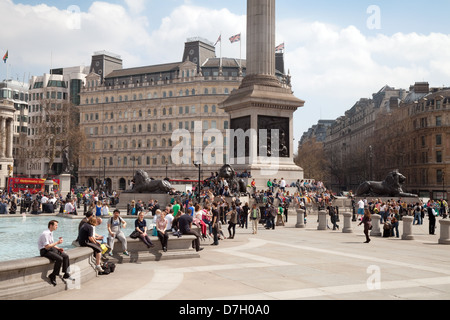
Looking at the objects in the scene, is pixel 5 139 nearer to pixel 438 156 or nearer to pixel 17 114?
pixel 17 114

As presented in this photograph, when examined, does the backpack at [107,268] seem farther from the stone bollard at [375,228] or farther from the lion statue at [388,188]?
the lion statue at [388,188]

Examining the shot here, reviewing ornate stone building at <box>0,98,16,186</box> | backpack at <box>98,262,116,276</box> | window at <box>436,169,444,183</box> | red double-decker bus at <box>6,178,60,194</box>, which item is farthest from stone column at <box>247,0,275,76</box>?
ornate stone building at <box>0,98,16,186</box>

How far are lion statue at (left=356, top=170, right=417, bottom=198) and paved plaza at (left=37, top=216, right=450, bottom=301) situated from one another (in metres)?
19.6

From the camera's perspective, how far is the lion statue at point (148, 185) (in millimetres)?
36906

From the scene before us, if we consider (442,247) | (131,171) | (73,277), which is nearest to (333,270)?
(73,277)

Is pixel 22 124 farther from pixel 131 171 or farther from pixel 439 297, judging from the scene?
pixel 439 297

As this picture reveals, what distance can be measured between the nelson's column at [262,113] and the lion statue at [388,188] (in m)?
5.32

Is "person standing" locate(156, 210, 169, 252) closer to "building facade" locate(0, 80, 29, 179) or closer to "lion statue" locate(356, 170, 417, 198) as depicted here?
"lion statue" locate(356, 170, 417, 198)

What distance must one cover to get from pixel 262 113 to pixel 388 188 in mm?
11641

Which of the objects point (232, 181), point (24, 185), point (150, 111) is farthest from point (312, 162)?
point (232, 181)

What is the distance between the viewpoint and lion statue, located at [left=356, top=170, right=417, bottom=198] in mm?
36969

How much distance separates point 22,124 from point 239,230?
381 feet

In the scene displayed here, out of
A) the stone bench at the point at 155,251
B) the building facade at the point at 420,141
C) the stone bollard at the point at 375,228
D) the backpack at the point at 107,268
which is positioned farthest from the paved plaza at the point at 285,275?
the building facade at the point at 420,141
